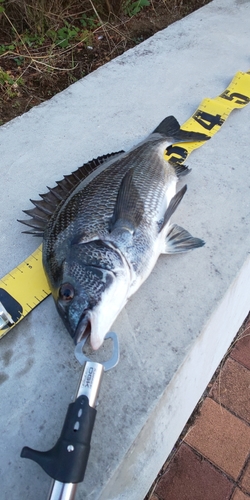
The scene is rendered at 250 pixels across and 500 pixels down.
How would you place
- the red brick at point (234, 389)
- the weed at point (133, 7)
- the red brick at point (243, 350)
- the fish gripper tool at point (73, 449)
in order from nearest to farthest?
the fish gripper tool at point (73, 449)
the red brick at point (234, 389)
the red brick at point (243, 350)
the weed at point (133, 7)

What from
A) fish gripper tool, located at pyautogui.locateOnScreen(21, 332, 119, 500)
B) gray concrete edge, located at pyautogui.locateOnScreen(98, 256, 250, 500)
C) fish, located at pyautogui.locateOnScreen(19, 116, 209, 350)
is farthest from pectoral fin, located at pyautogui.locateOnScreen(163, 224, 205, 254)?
fish gripper tool, located at pyautogui.locateOnScreen(21, 332, 119, 500)

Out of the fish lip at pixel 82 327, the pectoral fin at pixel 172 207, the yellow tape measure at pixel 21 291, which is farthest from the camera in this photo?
the pectoral fin at pixel 172 207

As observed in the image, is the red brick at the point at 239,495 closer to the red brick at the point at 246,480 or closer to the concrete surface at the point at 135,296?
the red brick at the point at 246,480

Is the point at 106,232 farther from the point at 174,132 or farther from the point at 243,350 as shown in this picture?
the point at 243,350

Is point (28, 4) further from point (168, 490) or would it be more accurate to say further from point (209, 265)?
point (168, 490)

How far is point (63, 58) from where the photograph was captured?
372 cm

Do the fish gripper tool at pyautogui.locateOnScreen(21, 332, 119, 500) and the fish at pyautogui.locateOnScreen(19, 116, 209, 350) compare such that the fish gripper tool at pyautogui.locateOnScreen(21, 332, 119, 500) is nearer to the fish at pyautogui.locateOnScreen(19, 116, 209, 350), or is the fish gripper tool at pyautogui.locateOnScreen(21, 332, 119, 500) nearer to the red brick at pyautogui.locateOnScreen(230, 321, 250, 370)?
the fish at pyautogui.locateOnScreen(19, 116, 209, 350)

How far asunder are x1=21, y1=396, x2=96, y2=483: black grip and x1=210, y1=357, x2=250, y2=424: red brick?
3.78ft

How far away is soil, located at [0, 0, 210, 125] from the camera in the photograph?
338 centimetres

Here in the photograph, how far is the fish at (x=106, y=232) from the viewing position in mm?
1628

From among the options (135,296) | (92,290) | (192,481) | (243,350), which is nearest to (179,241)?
(135,296)

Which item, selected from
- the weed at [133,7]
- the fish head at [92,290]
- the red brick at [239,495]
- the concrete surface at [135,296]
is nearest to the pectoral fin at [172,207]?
the concrete surface at [135,296]

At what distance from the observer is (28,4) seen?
3828 mm

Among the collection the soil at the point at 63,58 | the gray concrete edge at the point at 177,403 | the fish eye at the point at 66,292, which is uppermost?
the soil at the point at 63,58
